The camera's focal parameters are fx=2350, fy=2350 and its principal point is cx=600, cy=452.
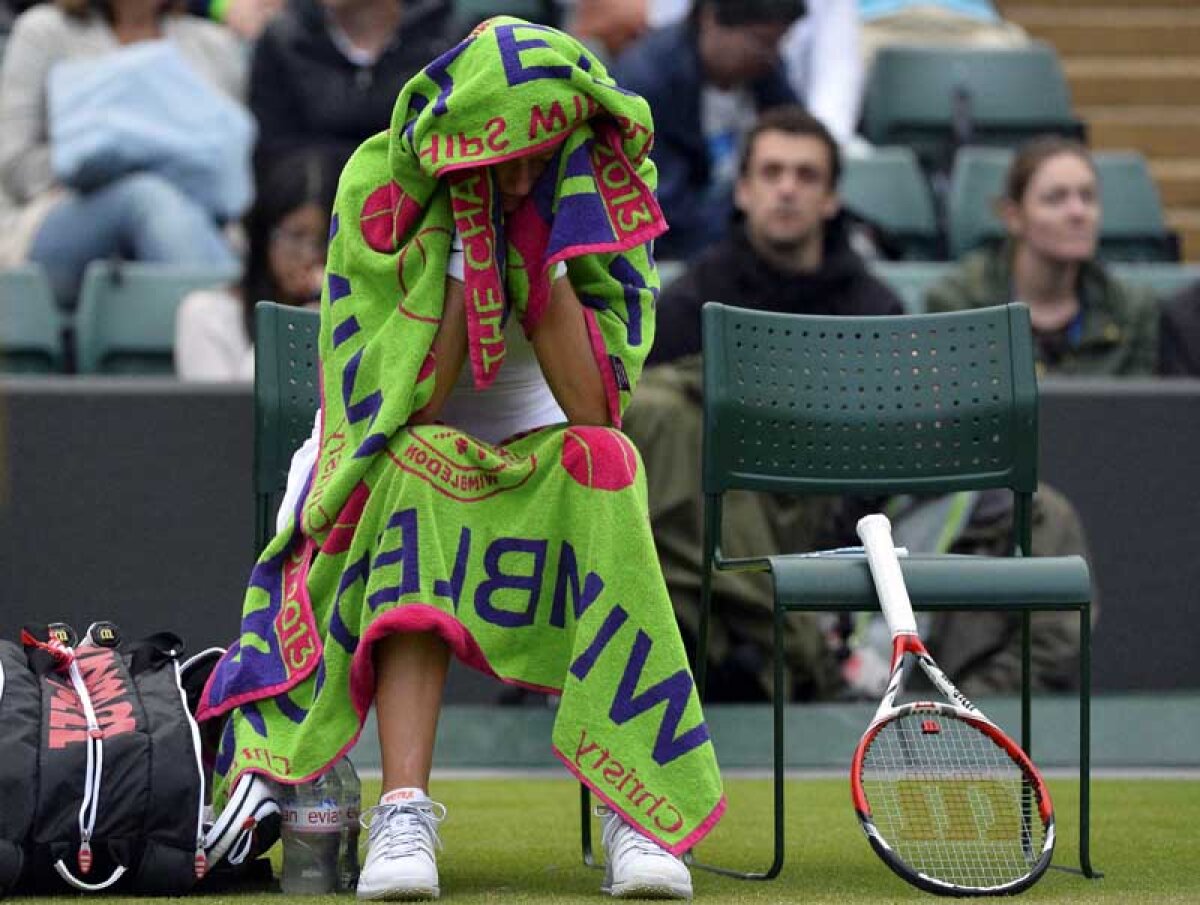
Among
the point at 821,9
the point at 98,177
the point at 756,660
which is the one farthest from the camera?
the point at 821,9

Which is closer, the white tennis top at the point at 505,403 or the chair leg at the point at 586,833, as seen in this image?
the white tennis top at the point at 505,403

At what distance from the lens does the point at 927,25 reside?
939 cm

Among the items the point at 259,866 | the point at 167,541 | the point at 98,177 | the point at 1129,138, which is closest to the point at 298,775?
the point at 259,866

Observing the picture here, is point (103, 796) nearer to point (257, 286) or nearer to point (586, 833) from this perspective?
point (586, 833)

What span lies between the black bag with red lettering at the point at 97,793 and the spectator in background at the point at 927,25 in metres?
6.35

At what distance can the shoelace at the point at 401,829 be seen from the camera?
10.9ft

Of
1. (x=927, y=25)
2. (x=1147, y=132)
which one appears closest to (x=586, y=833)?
(x=927, y=25)

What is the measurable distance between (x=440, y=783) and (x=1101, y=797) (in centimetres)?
146

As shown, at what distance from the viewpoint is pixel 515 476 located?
3504mm

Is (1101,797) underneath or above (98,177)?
underneath

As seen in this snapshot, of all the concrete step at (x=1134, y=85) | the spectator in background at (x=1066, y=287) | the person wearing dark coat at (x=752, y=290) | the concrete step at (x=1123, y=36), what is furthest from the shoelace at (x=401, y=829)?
the concrete step at (x=1123, y=36)

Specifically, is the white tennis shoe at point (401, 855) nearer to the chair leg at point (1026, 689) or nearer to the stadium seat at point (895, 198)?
the chair leg at point (1026, 689)

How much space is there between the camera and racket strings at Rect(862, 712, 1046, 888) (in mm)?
3496

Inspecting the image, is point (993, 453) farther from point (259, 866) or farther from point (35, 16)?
point (35, 16)
